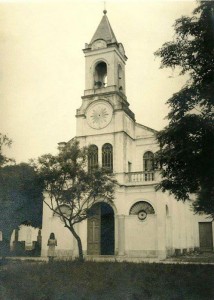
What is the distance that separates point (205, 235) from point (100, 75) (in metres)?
18.0

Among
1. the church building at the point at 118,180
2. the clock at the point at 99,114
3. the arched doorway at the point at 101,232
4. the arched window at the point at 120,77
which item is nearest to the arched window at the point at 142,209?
the church building at the point at 118,180

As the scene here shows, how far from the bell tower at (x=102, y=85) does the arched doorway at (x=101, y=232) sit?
620 centimetres

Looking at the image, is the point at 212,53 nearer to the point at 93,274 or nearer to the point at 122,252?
the point at 93,274

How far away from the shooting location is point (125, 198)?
26.5 meters

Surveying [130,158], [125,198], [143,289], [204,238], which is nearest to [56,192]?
[125,198]

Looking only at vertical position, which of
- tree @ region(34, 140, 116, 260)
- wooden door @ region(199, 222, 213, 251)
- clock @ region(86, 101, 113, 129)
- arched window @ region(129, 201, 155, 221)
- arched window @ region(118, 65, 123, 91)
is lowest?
wooden door @ region(199, 222, 213, 251)

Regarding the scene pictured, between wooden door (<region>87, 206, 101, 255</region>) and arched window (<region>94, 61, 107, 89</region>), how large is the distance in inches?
397

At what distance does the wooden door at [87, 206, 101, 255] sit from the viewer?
26438mm

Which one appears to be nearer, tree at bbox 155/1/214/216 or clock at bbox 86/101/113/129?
tree at bbox 155/1/214/216

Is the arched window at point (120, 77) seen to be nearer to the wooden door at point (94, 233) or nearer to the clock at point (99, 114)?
the clock at point (99, 114)

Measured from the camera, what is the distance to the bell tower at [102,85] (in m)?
28.6

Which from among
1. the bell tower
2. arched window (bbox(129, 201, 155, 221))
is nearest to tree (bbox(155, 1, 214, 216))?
arched window (bbox(129, 201, 155, 221))

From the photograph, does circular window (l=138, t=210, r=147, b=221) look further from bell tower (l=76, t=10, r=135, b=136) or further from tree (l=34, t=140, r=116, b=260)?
bell tower (l=76, t=10, r=135, b=136)

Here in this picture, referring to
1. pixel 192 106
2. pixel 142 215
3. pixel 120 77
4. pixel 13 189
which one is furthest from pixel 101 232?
pixel 192 106
